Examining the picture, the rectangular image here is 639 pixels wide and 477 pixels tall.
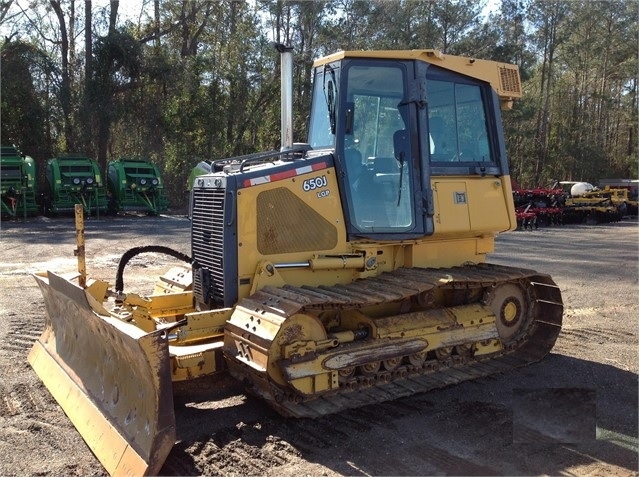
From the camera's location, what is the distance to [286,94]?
5188mm

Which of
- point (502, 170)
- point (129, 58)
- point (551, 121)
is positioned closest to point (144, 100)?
point (129, 58)

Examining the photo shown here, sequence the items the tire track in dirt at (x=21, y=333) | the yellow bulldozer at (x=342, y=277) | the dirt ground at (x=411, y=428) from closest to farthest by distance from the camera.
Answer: the dirt ground at (x=411, y=428), the yellow bulldozer at (x=342, y=277), the tire track in dirt at (x=21, y=333)

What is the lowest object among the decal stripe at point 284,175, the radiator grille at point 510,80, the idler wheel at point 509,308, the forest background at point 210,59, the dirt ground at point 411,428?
the dirt ground at point 411,428

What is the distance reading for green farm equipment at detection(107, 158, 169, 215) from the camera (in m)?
21.2

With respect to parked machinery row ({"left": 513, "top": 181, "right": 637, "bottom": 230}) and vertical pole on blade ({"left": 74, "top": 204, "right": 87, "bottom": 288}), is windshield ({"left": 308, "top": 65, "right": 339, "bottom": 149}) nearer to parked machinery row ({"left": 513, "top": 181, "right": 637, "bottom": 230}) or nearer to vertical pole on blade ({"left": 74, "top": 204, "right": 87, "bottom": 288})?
vertical pole on blade ({"left": 74, "top": 204, "right": 87, "bottom": 288})

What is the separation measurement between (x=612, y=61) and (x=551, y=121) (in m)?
5.88

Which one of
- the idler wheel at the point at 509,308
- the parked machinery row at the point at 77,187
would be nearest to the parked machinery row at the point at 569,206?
the parked machinery row at the point at 77,187

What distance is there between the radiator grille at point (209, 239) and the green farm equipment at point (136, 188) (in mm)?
16644

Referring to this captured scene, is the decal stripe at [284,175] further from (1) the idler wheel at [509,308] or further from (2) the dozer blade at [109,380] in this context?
(1) the idler wheel at [509,308]

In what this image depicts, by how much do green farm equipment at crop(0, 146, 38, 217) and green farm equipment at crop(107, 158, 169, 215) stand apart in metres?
2.72

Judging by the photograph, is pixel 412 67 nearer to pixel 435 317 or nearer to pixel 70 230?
pixel 435 317

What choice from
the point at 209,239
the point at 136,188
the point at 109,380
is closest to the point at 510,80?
the point at 209,239

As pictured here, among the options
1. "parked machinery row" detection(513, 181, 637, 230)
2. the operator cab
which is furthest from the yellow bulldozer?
"parked machinery row" detection(513, 181, 637, 230)

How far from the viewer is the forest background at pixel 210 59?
83.4ft
